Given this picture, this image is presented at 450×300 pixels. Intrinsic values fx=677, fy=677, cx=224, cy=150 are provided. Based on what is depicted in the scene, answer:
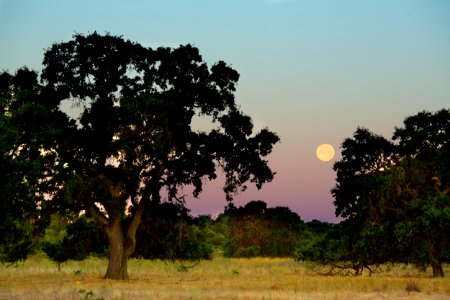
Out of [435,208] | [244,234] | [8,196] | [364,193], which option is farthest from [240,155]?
[244,234]

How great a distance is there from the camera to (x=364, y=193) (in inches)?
1736

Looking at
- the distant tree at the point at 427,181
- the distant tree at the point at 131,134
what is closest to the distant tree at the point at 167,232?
the distant tree at the point at 131,134

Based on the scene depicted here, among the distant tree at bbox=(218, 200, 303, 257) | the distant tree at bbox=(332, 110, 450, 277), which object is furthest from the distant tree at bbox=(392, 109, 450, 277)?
the distant tree at bbox=(218, 200, 303, 257)

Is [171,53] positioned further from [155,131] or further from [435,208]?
[435,208]

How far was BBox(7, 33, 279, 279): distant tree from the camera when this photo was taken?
122ft

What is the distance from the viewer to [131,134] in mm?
37000

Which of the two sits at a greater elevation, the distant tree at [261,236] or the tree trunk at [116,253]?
the distant tree at [261,236]

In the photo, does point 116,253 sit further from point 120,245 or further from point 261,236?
point 261,236

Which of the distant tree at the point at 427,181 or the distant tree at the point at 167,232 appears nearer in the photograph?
the distant tree at the point at 427,181

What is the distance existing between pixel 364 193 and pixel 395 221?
3045mm

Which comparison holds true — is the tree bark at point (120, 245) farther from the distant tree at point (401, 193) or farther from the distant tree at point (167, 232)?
the distant tree at point (401, 193)

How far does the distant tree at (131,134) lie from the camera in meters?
37.2

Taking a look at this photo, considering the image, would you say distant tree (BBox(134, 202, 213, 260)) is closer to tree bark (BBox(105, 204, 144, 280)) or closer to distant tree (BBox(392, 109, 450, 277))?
tree bark (BBox(105, 204, 144, 280))

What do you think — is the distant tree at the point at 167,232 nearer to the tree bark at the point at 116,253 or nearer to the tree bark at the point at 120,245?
the tree bark at the point at 120,245
